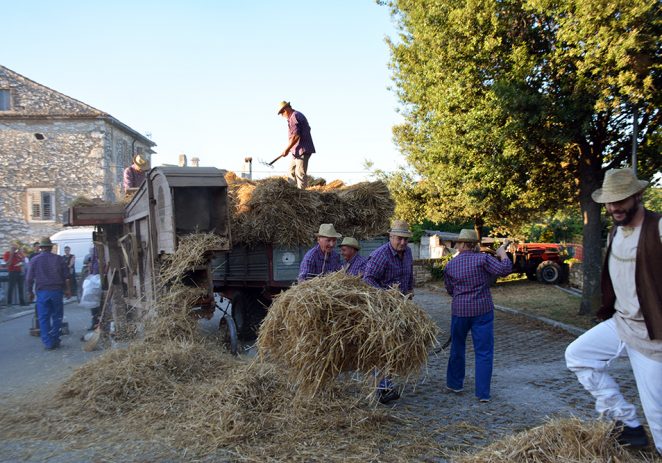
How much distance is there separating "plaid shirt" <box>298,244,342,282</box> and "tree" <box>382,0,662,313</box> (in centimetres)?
490

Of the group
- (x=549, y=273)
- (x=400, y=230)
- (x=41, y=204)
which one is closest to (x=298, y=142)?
(x=400, y=230)

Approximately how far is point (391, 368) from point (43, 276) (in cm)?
776

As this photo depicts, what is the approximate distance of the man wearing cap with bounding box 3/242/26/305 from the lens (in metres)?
16.1

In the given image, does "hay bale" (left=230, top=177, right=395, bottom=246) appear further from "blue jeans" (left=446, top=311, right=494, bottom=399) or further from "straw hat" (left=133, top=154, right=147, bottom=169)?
"blue jeans" (left=446, top=311, right=494, bottom=399)

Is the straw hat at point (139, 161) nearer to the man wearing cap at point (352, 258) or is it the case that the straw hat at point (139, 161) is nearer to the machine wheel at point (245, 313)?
the machine wheel at point (245, 313)

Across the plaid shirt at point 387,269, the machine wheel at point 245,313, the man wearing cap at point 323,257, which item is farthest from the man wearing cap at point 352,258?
the machine wheel at point 245,313

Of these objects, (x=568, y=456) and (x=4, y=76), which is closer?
(x=568, y=456)

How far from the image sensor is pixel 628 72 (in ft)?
27.5

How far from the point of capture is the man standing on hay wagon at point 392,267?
5.57m

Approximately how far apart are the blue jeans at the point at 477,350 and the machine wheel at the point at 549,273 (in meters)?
14.9

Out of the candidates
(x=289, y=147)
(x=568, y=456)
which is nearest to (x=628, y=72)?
(x=289, y=147)

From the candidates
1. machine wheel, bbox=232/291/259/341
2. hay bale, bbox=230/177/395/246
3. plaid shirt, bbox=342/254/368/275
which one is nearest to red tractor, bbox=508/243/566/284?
hay bale, bbox=230/177/395/246

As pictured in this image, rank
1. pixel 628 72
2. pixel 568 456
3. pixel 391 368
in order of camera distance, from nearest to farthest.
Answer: pixel 568 456, pixel 391 368, pixel 628 72

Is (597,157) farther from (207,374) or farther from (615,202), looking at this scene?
(207,374)
